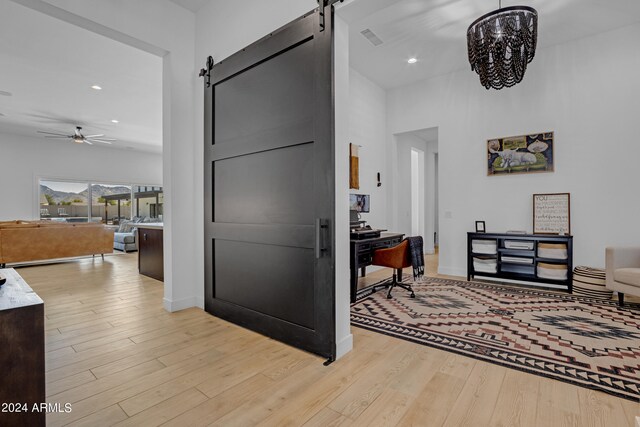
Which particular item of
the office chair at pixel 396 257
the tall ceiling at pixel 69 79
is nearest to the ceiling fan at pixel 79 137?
the tall ceiling at pixel 69 79

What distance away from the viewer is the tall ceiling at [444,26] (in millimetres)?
3363

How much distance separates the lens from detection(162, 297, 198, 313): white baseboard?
126 inches

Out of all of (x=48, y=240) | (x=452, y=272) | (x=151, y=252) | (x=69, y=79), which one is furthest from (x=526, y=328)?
(x=48, y=240)

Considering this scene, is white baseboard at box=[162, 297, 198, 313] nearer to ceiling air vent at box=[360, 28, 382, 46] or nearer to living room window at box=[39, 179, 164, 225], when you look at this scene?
ceiling air vent at box=[360, 28, 382, 46]

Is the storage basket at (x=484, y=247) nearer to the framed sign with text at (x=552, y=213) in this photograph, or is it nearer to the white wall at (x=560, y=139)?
the white wall at (x=560, y=139)

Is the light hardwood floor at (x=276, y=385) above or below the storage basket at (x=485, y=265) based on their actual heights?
below

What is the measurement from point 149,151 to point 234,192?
8.94m

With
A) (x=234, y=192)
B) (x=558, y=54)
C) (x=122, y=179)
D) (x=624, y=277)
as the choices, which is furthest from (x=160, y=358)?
(x=122, y=179)

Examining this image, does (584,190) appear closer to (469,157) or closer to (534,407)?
(469,157)

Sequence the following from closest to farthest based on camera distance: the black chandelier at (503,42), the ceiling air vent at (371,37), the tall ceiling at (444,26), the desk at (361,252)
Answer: the black chandelier at (503,42), the tall ceiling at (444,26), the desk at (361,252), the ceiling air vent at (371,37)

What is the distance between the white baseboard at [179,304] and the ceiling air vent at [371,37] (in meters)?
3.87

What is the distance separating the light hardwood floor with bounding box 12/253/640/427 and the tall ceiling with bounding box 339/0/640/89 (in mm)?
3011

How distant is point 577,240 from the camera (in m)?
4.05

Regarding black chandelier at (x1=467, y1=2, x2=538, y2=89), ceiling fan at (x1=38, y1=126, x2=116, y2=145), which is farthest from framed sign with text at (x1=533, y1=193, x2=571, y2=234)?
ceiling fan at (x1=38, y1=126, x2=116, y2=145)
